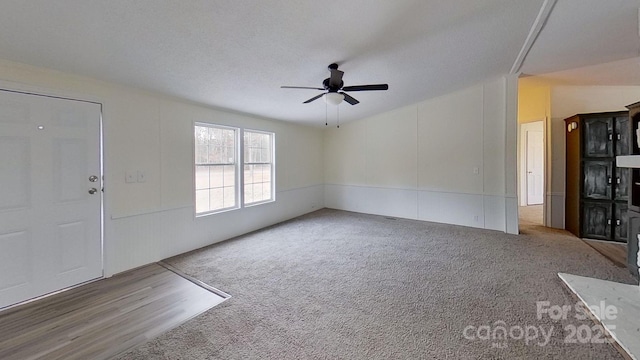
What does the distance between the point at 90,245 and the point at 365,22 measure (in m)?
3.81

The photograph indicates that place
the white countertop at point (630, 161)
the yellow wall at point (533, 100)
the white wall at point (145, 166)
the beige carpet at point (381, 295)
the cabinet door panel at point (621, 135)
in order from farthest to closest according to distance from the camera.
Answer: the yellow wall at point (533, 100), the cabinet door panel at point (621, 135), the white wall at point (145, 166), the white countertop at point (630, 161), the beige carpet at point (381, 295)

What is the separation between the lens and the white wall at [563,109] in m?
4.54

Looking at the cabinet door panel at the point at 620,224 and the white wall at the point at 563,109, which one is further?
the white wall at the point at 563,109

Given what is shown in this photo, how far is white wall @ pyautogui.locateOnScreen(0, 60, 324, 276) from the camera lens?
9.27ft

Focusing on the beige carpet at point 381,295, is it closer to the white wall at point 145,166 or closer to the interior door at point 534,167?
the white wall at point 145,166

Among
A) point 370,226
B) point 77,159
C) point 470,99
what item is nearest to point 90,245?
point 77,159

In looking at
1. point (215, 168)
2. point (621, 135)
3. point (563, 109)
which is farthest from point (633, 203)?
point (215, 168)

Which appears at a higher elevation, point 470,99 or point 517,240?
point 470,99

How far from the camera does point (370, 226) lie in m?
5.37

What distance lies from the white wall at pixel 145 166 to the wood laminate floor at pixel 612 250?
5.56 meters

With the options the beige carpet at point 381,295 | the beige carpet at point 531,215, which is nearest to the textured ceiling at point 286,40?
the beige carpet at point 381,295

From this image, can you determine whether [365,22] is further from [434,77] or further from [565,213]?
[565,213]

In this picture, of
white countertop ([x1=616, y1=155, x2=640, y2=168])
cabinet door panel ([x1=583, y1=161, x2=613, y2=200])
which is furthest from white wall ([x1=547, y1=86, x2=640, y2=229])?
white countertop ([x1=616, y1=155, x2=640, y2=168])

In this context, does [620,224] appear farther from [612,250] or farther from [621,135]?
[621,135]
